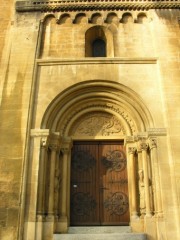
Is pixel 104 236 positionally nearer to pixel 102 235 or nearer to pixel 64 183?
pixel 102 235

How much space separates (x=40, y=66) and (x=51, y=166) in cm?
330

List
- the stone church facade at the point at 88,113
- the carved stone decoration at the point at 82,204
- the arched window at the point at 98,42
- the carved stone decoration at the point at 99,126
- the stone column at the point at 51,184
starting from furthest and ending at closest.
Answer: the arched window at the point at 98,42 → the carved stone decoration at the point at 99,126 → the carved stone decoration at the point at 82,204 → the stone church facade at the point at 88,113 → the stone column at the point at 51,184

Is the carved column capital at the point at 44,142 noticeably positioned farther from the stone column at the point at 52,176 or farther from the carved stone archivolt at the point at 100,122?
the carved stone archivolt at the point at 100,122

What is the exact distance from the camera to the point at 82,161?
31.7 ft

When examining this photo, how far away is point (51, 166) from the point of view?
904cm

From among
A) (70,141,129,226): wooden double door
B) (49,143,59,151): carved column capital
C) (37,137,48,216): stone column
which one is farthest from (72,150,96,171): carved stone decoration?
(37,137,48,216): stone column

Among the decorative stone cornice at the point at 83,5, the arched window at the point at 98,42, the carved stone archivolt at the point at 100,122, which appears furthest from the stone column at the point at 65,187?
the decorative stone cornice at the point at 83,5

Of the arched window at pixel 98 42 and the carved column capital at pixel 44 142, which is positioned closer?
the carved column capital at pixel 44 142

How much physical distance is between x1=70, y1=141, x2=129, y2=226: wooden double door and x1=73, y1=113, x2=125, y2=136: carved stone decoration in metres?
0.32

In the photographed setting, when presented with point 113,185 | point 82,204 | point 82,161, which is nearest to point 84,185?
point 82,204

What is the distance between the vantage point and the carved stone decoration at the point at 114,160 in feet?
31.3

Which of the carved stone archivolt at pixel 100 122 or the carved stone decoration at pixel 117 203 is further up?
the carved stone archivolt at pixel 100 122

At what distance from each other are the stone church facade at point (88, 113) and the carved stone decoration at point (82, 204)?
0.03 m

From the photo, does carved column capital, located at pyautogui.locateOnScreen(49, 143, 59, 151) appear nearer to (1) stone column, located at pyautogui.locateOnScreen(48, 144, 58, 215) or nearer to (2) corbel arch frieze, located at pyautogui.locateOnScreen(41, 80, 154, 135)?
(1) stone column, located at pyautogui.locateOnScreen(48, 144, 58, 215)
